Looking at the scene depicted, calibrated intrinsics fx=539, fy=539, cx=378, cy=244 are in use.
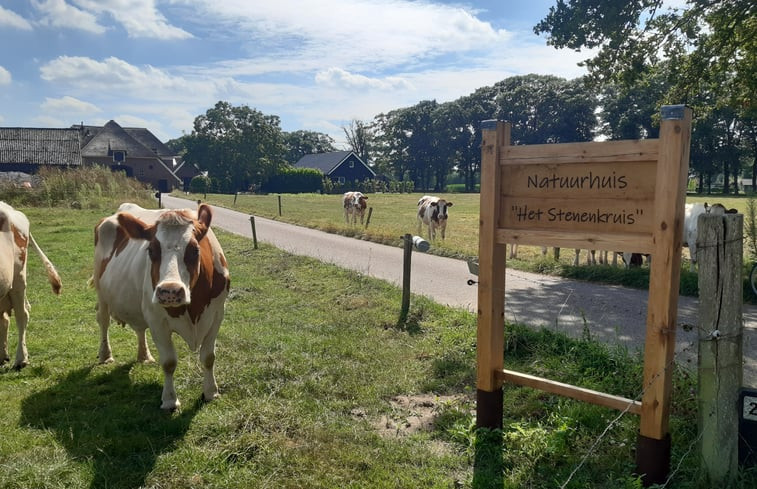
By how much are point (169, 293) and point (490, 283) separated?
2.58m

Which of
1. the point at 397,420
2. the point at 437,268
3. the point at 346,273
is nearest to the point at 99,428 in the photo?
the point at 397,420

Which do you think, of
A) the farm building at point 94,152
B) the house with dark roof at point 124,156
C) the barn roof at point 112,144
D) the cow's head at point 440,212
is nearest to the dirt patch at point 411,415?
the cow's head at point 440,212

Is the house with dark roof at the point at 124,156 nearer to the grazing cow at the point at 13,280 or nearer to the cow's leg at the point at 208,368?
the grazing cow at the point at 13,280

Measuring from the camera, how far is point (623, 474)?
3.68m

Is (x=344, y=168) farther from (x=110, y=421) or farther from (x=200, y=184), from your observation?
(x=110, y=421)

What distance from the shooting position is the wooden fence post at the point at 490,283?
4.12m

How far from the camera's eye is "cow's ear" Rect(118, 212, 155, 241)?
4.96m

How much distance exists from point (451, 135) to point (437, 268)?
67663mm

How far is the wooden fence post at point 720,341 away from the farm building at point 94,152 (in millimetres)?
46684

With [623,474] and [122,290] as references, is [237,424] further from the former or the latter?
[623,474]

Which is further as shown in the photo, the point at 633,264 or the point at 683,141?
the point at 633,264

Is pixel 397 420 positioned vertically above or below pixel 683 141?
below

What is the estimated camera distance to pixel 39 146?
51781 millimetres

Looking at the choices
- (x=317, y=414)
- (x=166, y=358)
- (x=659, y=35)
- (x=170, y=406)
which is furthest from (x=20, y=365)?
(x=659, y=35)
